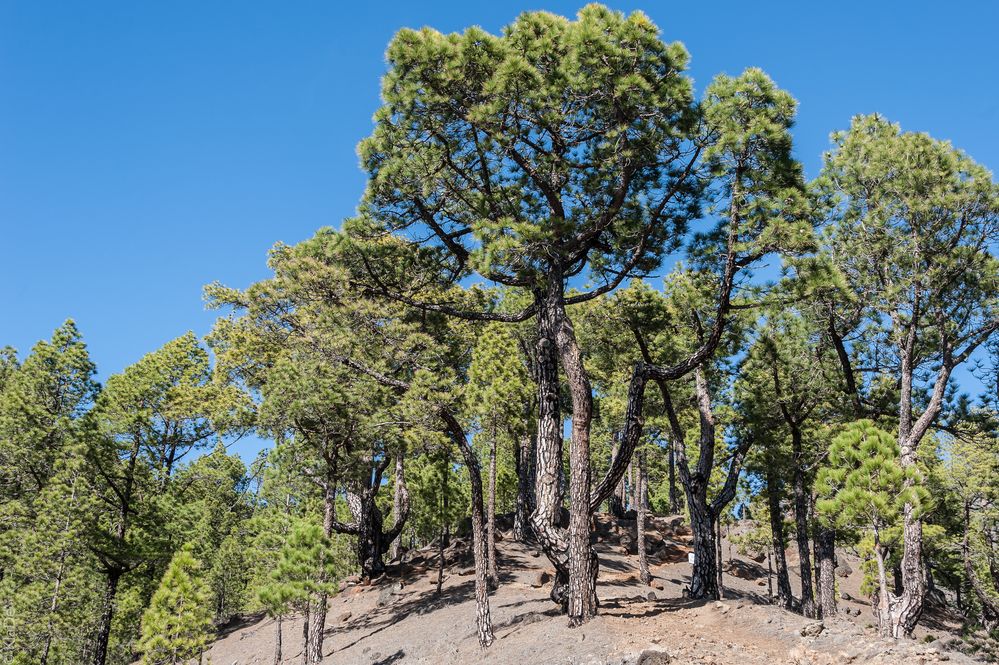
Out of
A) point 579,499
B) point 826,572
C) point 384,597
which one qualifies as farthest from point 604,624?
point 384,597

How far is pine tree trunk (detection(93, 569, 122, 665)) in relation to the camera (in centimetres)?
2019

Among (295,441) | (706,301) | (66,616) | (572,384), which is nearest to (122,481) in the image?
(66,616)

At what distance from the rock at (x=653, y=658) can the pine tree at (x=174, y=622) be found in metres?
9.77

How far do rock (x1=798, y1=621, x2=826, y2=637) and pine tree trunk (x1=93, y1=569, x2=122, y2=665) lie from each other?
2050 centimetres

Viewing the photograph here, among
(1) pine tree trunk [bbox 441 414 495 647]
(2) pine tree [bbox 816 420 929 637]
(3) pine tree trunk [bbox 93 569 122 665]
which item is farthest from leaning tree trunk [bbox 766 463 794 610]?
(3) pine tree trunk [bbox 93 569 122 665]

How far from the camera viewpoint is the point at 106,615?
2073 cm

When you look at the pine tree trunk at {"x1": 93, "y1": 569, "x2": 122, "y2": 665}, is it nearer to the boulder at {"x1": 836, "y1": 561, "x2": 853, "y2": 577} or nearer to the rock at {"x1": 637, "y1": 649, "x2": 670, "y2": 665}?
the rock at {"x1": 637, "y1": 649, "x2": 670, "y2": 665}

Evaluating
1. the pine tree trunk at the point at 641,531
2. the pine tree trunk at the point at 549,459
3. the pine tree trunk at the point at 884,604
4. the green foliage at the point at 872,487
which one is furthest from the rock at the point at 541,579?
the green foliage at the point at 872,487

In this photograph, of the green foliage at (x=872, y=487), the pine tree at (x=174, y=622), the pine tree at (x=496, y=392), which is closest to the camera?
the green foliage at (x=872, y=487)

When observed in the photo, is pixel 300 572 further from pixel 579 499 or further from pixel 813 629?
pixel 813 629

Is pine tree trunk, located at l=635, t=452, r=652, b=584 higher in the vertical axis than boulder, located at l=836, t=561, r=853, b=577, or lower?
higher

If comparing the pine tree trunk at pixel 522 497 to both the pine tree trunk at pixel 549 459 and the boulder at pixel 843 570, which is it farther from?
the boulder at pixel 843 570

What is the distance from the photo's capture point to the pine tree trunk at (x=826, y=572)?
56.2ft

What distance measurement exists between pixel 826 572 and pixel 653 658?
1117 cm
